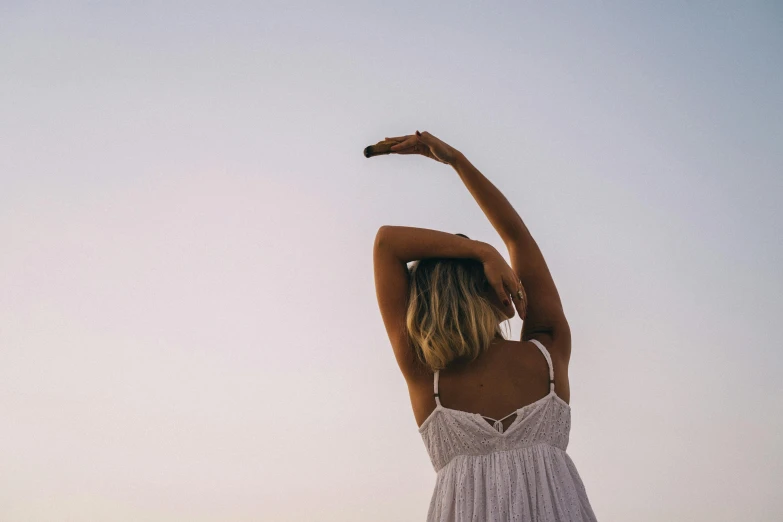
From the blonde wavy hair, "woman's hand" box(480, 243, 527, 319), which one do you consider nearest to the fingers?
the blonde wavy hair

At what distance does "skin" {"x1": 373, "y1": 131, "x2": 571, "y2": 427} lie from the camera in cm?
276

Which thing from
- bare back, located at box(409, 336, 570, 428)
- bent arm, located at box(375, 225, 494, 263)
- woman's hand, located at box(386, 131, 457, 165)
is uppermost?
woman's hand, located at box(386, 131, 457, 165)

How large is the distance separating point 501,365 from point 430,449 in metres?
0.42

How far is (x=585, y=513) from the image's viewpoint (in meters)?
2.72

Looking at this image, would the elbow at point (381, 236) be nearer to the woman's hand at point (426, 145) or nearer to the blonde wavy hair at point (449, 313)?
the blonde wavy hair at point (449, 313)

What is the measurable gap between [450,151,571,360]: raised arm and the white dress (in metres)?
0.26

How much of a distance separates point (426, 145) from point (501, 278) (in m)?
0.94

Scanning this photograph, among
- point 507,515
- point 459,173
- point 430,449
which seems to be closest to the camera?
point 507,515

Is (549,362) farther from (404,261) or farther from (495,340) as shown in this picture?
(404,261)

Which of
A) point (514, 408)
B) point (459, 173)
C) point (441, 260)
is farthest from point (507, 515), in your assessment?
point (459, 173)

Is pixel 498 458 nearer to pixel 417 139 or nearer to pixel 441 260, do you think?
pixel 441 260

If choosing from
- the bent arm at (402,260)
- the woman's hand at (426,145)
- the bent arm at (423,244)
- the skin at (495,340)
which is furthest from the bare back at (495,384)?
the woman's hand at (426,145)

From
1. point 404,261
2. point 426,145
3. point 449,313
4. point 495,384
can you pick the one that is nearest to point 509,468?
point 495,384

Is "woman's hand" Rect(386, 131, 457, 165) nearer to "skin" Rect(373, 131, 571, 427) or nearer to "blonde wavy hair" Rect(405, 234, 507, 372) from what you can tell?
"skin" Rect(373, 131, 571, 427)
